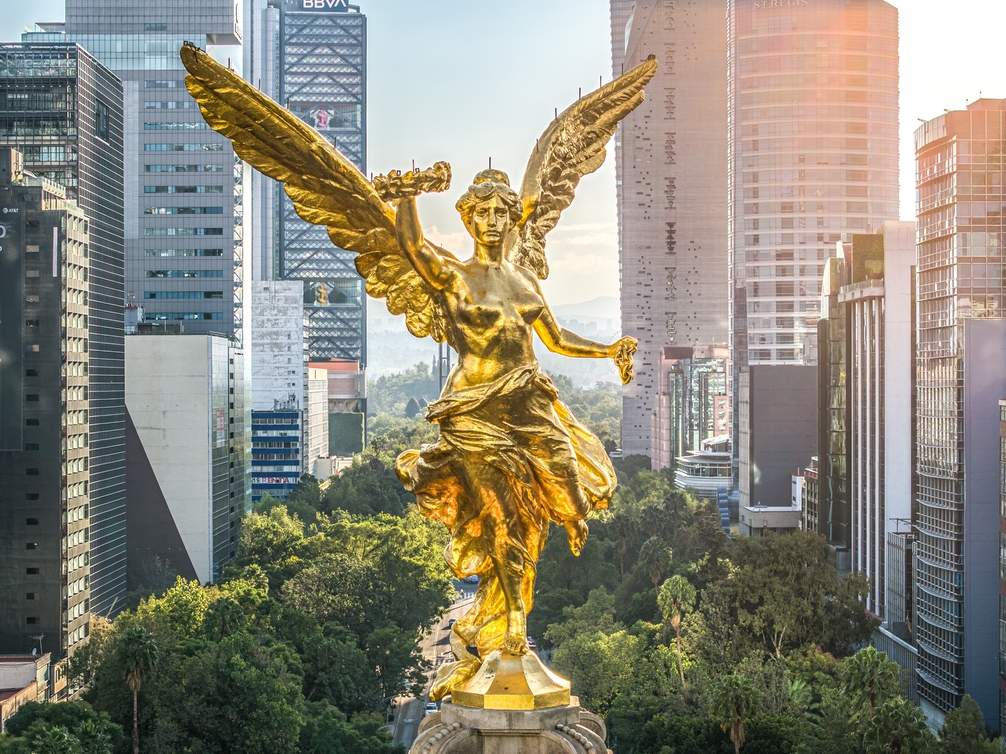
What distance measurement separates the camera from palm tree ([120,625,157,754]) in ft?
140

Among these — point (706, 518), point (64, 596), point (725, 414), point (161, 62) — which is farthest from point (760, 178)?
point (64, 596)

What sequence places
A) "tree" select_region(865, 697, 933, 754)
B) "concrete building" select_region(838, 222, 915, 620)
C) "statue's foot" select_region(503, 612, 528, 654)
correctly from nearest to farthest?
"statue's foot" select_region(503, 612, 528, 654)
"tree" select_region(865, 697, 933, 754)
"concrete building" select_region(838, 222, 915, 620)

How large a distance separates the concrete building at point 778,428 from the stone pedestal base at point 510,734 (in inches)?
3100

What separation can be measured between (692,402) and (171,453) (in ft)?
208

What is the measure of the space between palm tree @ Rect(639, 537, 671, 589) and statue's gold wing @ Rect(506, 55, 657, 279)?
170ft

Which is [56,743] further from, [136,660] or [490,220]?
[490,220]

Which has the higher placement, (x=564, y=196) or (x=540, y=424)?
(x=564, y=196)

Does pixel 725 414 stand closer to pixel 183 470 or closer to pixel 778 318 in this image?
pixel 778 318

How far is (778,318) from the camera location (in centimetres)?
11362

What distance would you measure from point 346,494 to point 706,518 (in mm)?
35971

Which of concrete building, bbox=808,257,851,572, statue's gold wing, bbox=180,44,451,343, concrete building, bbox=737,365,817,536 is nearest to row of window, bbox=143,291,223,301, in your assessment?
concrete building, bbox=737,365,817,536

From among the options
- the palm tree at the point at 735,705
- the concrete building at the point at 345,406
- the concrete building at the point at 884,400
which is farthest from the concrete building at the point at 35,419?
the concrete building at the point at 345,406

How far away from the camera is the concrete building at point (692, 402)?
12838 cm

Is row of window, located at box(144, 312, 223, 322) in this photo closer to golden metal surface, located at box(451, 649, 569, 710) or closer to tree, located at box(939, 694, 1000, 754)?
tree, located at box(939, 694, 1000, 754)
